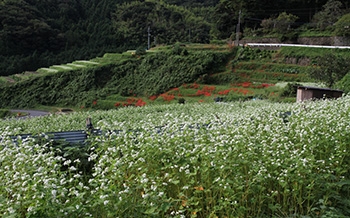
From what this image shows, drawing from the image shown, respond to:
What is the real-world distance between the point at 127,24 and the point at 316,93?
57019mm

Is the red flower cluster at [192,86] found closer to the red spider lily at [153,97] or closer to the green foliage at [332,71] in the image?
the red spider lily at [153,97]

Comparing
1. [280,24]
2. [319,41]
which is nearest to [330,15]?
[319,41]

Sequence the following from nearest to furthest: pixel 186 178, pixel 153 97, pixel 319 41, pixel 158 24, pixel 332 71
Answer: pixel 186 178
pixel 332 71
pixel 153 97
pixel 319 41
pixel 158 24

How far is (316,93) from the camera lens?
1533 cm

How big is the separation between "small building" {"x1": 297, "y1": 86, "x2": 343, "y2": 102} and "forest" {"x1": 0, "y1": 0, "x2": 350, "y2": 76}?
24.3 meters

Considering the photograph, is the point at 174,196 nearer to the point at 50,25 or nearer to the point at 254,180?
the point at 254,180

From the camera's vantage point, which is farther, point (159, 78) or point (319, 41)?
point (319, 41)

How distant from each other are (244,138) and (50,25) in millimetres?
63167

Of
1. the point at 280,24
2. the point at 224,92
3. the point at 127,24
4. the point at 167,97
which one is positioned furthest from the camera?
the point at 127,24

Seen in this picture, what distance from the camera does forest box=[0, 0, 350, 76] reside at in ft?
149

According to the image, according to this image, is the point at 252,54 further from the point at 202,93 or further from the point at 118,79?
the point at 118,79

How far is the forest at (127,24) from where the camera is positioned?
45344mm

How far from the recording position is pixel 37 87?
39719 mm

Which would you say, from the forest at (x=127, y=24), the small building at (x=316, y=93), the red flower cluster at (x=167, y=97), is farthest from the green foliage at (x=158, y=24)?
the small building at (x=316, y=93)
